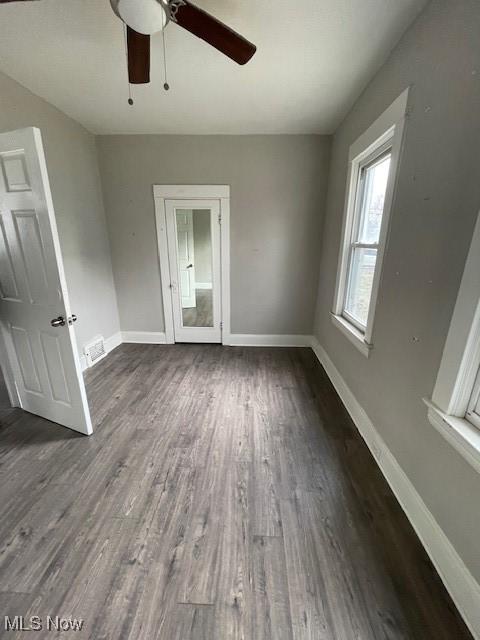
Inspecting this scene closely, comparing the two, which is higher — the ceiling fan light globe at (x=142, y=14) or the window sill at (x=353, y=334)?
the ceiling fan light globe at (x=142, y=14)

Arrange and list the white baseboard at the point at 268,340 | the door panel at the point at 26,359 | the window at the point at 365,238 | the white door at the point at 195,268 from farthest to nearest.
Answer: the white baseboard at the point at 268,340
the white door at the point at 195,268
the window at the point at 365,238
the door panel at the point at 26,359

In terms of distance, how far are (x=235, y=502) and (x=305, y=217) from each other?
3.00 metres

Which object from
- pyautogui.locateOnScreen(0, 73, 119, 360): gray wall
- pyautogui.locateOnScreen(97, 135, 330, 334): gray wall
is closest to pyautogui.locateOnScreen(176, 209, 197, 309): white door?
pyautogui.locateOnScreen(97, 135, 330, 334): gray wall

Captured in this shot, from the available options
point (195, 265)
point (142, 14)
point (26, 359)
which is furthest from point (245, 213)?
point (26, 359)

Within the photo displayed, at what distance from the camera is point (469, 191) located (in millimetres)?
1041

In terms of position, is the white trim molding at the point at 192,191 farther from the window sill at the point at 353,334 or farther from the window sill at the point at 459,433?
the window sill at the point at 459,433

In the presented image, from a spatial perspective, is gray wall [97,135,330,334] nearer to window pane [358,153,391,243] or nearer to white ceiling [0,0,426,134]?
white ceiling [0,0,426,134]

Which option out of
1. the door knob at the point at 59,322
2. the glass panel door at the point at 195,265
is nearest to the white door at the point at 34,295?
the door knob at the point at 59,322

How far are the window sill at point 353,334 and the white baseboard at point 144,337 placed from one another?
2.36 meters

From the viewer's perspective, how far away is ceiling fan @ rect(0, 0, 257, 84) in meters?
1.09

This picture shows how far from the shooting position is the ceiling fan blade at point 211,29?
1.12 m

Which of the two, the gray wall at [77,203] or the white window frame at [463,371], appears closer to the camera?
the white window frame at [463,371]

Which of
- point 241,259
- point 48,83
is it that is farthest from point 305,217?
point 48,83

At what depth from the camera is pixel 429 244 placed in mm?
1266
